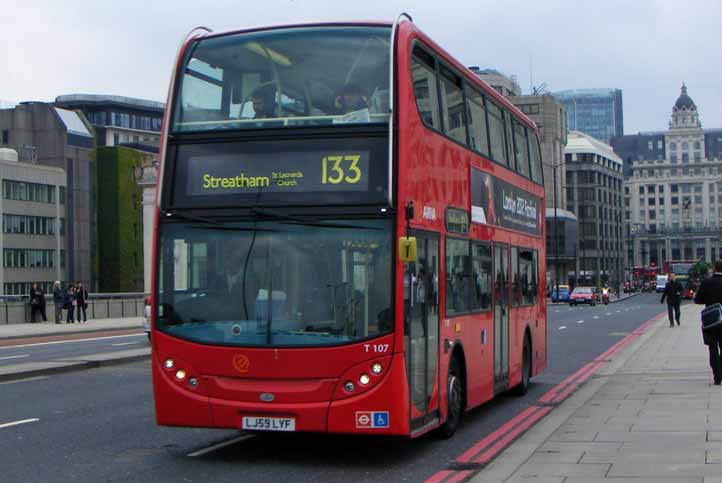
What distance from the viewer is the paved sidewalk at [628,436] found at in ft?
28.7

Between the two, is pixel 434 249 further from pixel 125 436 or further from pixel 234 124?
pixel 125 436

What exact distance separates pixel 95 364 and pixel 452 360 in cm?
1095

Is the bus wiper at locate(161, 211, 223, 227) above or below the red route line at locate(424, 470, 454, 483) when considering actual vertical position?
above

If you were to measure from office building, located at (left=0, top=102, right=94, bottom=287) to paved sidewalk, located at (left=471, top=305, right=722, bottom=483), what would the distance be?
261 ft

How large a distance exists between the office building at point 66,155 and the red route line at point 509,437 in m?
81.5

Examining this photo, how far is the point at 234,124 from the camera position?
9914 mm

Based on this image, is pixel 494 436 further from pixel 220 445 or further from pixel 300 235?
pixel 300 235

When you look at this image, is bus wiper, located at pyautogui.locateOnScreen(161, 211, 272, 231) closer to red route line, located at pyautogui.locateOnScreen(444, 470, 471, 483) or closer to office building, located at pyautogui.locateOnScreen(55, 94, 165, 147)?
red route line, located at pyautogui.locateOnScreen(444, 470, 471, 483)

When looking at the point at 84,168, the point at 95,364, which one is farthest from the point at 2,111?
the point at 95,364

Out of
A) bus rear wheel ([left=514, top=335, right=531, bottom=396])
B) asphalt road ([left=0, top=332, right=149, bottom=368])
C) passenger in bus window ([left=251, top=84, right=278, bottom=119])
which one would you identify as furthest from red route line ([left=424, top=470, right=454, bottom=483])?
asphalt road ([left=0, top=332, right=149, bottom=368])

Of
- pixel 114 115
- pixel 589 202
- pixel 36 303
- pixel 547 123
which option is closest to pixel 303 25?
pixel 36 303

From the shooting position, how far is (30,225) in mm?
87312

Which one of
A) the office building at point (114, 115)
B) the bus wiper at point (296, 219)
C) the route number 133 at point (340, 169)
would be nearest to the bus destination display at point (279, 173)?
the route number 133 at point (340, 169)

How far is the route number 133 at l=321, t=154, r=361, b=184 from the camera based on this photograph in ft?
31.4
